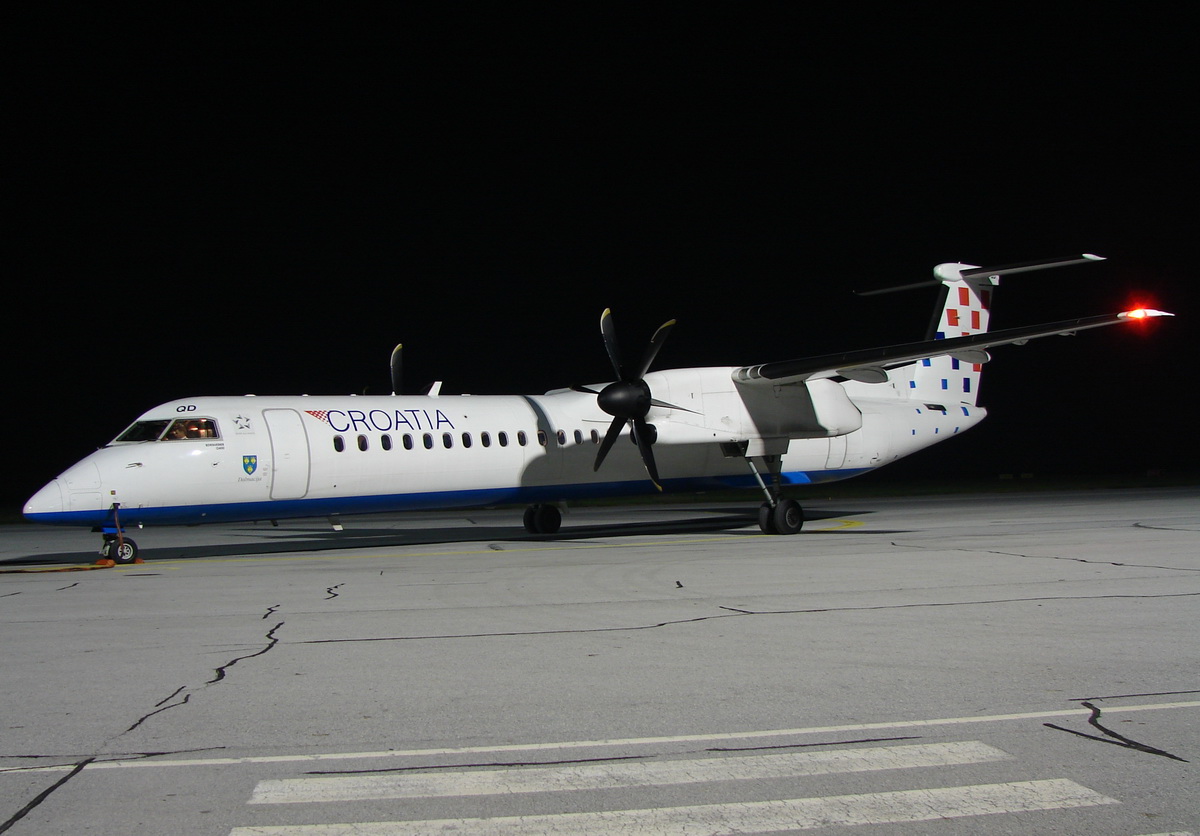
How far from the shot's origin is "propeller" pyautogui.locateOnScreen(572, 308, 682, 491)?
68.0 feet

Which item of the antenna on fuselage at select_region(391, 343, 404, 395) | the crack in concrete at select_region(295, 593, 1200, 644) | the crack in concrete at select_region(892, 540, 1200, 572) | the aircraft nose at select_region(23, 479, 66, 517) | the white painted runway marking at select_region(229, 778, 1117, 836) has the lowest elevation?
the crack in concrete at select_region(892, 540, 1200, 572)

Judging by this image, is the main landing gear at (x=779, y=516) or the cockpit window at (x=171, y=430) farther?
the main landing gear at (x=779, y=516)

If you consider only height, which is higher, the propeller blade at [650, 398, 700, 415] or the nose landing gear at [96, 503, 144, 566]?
the propeller blade at [650, 398, 700, 415]

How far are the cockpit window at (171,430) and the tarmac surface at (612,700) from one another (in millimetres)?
3571

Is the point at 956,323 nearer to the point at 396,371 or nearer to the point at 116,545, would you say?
the point at 396,371

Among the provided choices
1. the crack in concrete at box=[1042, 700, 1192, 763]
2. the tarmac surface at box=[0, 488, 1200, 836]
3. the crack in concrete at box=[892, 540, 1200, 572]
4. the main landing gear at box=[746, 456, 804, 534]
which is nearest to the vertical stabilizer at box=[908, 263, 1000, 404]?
the main landing gear at box=[746, 456, 804, 534]

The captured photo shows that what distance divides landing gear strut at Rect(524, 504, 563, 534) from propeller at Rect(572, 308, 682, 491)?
2.17 m

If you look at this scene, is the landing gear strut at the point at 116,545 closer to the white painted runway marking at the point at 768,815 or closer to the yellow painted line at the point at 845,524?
the white painted runway marking at the point at 768,815

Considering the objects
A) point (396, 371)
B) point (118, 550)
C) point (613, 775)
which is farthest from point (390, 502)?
point (613, 775)

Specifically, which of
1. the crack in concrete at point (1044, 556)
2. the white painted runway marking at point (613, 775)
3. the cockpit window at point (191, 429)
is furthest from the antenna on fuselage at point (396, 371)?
the white painted runway marking at point (613, 775)

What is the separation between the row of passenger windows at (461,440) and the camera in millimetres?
19453

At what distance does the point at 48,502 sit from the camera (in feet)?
53.2

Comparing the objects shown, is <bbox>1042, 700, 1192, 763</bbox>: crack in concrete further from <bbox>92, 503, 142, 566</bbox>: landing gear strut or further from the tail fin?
the tail fin

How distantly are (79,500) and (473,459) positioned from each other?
7432 mm
